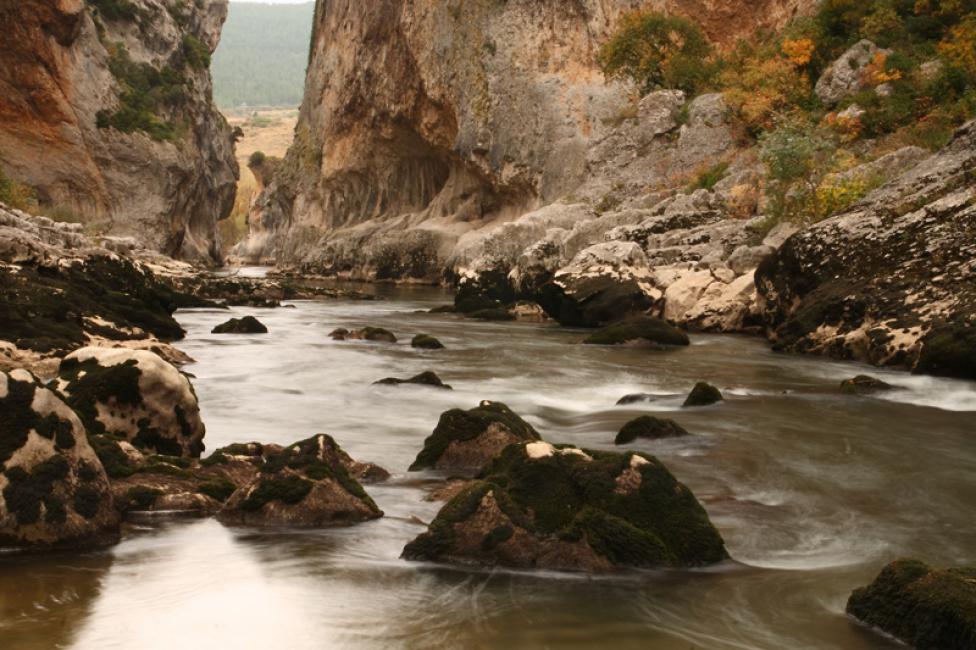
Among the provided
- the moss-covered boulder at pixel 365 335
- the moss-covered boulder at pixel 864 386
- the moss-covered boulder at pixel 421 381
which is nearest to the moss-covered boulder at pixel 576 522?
the moss-covered boulder at pixel 421 381

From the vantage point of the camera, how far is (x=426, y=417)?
1119 centimetres

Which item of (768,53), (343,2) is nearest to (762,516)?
(768,53)

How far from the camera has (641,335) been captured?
19.4 metres

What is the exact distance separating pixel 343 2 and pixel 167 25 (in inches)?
539

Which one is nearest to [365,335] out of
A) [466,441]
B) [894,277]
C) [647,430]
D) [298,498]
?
[894,277]

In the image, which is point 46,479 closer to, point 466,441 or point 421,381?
point 466,441

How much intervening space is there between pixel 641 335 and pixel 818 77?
1731 cm

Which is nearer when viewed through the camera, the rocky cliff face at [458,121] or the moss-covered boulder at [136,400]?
the moss-covered boulder at [136,400]

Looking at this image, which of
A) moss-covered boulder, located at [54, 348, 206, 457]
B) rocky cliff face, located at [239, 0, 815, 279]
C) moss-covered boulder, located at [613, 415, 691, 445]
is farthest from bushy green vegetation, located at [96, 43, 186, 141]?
moss-covered boulder, located at [613, 415, 691, 445]

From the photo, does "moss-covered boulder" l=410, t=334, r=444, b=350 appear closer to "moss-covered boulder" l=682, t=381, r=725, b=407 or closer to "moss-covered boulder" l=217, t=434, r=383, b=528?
"moss-covered boulder" l=682, t=381, r=725, b=407

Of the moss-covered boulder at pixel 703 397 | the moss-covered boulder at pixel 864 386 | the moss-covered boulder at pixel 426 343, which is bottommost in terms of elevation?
the moss-covered boulder at pixel 426 343

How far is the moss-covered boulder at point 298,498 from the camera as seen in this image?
6.50 metres

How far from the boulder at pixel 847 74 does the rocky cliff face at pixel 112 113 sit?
39.7 metres

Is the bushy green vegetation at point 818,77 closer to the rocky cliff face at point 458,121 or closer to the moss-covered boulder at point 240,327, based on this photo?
the rocky cliff face at point 458,121
